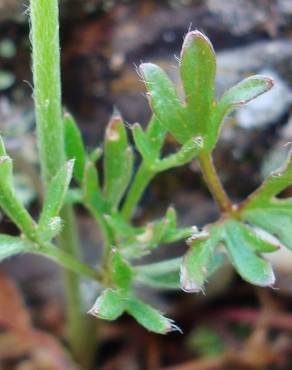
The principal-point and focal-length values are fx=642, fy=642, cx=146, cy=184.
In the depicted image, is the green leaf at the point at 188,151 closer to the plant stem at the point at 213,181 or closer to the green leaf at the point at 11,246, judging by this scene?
the plant stem at the point at 213,181

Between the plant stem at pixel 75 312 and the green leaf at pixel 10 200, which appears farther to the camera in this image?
the plant stem at pixel 75 312

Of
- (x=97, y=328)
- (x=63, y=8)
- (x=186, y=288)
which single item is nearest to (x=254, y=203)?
(x=186, y=288)

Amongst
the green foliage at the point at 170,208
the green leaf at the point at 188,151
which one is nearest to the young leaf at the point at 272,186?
the green foliage at the point at 170,208

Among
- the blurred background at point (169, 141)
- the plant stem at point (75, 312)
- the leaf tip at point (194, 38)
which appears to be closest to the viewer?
the leaf tip at point (194, 38)

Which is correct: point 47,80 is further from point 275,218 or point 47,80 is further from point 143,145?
point 275,218

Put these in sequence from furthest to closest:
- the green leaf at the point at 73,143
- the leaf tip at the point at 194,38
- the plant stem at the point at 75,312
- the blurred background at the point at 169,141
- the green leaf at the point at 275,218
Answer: the blurred background at the point at 169,141
the plant stem at the point at 75,312
the green leaf at the point at 73,143
the green leaf at the point at 275,218
the leaf tip at the point at 194,38

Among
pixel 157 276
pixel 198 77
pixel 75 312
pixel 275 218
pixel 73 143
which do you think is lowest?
pixel 75 312

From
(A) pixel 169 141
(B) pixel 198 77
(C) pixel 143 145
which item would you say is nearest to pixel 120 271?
(C) pixel 143 145

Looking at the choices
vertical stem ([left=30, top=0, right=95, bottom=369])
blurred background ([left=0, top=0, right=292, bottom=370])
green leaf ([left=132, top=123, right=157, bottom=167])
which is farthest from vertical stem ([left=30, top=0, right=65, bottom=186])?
blurred background ([left=0, top=0, right=292, bottom=370])
